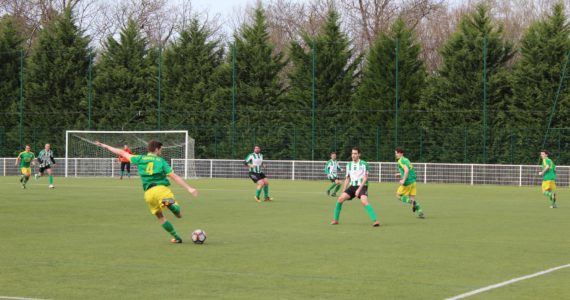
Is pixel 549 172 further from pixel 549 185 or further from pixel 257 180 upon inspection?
pixel 257 180

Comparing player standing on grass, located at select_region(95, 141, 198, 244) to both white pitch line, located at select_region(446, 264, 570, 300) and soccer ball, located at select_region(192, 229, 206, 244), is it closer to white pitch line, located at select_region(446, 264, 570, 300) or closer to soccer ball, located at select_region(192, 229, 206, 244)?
soccer ball, located at select_region(192, 229, 206, 244)

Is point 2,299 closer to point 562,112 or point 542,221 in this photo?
point 542,221

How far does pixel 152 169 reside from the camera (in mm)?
14711

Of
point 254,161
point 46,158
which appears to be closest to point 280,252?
point 254,161

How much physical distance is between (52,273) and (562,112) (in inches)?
1382

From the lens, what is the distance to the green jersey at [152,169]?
1470 centimetres

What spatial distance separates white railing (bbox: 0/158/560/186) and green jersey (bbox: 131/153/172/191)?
94.2 ft

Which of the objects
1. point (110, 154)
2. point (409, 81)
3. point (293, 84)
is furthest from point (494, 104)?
point (110, 154)

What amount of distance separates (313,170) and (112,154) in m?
11.1

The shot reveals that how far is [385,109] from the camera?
46781 mm

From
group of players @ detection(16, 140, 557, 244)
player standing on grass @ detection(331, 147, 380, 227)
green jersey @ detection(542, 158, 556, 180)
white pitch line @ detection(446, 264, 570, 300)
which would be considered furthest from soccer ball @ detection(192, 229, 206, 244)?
green jersey @ detection(542, 158, 556, 180)

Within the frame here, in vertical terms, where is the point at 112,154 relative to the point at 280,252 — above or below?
above

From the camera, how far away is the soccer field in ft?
33.6

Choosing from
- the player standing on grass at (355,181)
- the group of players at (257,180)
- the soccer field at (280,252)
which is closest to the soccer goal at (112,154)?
the group of players at (257,180)
